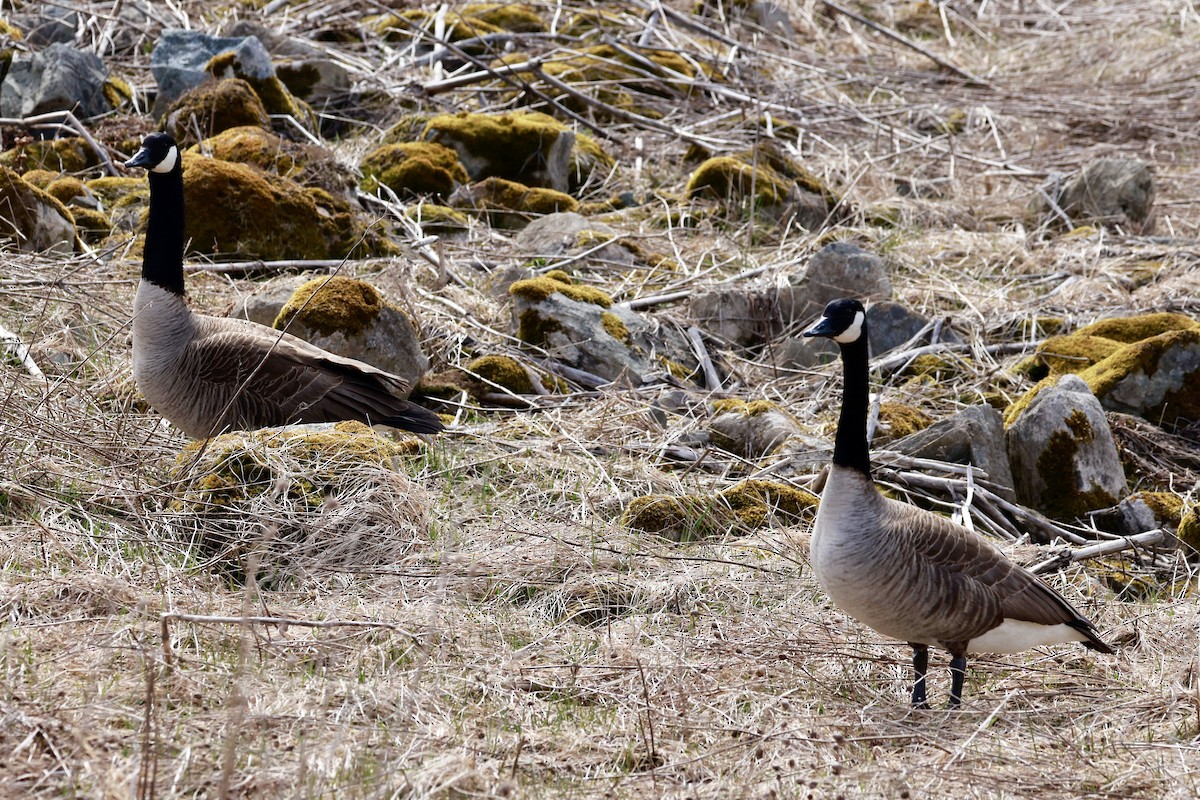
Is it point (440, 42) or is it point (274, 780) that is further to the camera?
point (440, 42)

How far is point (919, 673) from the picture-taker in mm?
4664

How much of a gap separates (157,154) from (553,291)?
265 centimetres

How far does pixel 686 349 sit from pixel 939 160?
540 centimetres

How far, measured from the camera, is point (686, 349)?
852 centimetres

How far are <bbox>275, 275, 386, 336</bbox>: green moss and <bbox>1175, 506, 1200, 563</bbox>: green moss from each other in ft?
14.3

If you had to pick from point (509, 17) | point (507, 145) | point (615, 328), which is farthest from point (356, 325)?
point (509, 17)

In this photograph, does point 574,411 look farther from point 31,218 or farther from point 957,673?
point 31,218

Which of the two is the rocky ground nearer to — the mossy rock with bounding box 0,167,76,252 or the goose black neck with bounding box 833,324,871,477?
the mossy rock with bounding box 0,167,76,252

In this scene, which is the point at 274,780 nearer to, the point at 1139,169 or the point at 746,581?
the point at 746,581

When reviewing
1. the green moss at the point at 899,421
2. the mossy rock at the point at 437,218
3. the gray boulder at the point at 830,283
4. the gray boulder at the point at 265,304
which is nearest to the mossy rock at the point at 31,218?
the gray boulder at the point at 265,304

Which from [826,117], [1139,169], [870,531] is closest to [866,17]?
[826,117]

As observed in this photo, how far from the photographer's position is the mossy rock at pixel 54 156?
31.5 feet

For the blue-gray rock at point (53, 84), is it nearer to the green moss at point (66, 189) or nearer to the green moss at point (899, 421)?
the green moss at point (66, 189)

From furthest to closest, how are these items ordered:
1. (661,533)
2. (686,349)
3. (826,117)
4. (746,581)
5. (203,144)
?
(826,117) → (203,144) → (686,349) → (661,533) → (746,581)
